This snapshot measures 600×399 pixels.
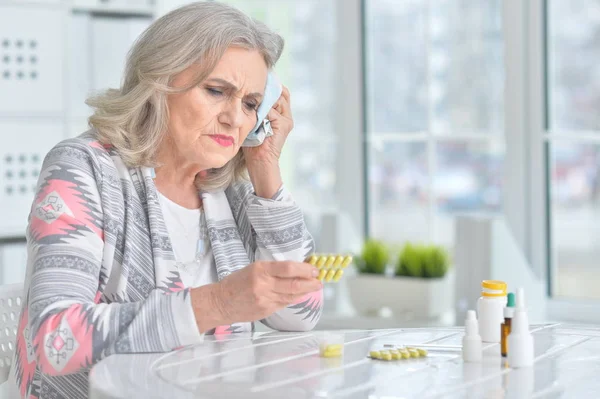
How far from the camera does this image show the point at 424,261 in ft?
11.2

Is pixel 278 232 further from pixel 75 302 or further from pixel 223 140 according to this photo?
pixel 75 302

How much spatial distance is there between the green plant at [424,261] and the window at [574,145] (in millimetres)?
375

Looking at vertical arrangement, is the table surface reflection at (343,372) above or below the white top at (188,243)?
below

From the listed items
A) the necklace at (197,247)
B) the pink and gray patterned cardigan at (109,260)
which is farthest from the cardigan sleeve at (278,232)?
the necklace at (197,247)

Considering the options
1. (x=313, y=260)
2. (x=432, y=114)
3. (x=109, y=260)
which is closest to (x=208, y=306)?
(x=313, y=260)

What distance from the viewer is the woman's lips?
A: 2025 mm

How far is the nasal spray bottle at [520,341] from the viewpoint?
5.15 ft

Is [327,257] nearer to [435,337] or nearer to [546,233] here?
[435,337]

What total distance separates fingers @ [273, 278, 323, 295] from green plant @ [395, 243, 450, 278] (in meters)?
1.83

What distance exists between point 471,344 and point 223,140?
27.9 inches

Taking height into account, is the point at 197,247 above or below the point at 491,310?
above

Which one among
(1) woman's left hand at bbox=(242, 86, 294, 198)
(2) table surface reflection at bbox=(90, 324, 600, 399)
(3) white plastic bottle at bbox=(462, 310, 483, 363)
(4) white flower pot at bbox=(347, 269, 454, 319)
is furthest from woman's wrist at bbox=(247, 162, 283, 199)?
(4) white flower pot at bbox=(347, 269, 454, 319)

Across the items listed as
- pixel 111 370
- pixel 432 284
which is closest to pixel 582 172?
pixel 432 284

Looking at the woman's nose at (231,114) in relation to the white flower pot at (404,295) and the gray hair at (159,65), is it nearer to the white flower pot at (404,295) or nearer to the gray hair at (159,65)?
the gray hair at (159,65)
